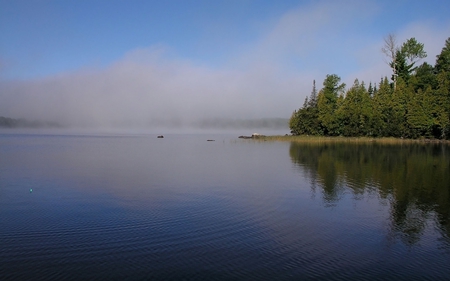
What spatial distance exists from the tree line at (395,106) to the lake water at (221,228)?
166 feet

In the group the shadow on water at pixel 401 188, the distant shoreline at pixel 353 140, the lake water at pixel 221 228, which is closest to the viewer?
the lake water at pixel 221 228

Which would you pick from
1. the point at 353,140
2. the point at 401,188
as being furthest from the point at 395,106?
the point at 401,188

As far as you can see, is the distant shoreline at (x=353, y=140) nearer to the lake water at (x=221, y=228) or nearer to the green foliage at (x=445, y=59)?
the green foliage at (x=445, y=59)

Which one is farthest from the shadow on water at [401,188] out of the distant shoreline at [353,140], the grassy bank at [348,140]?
the grassy bank at [348,140]

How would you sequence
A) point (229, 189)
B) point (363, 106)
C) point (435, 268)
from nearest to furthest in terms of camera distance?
1. point (435, 268)
2. point (229, 189)
3. point (363, 106)

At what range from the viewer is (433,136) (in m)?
69.1

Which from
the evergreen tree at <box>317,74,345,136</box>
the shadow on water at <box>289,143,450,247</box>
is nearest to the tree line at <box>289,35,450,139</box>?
the evergreen tree at <box>317,74,345,136</box>

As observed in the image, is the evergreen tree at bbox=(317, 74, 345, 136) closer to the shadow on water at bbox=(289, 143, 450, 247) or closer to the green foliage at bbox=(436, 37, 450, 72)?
the green foliage at bbox=(436, 37, 450, 72)

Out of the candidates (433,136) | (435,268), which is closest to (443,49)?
(433,136)

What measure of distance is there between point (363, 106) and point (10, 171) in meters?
69.5

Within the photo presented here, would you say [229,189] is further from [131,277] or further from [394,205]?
[131,277]

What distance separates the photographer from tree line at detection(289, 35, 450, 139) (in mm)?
67125

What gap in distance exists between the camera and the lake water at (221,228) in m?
8.77

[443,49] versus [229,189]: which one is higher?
[443,49]
